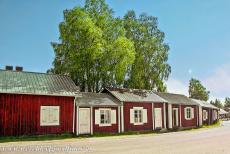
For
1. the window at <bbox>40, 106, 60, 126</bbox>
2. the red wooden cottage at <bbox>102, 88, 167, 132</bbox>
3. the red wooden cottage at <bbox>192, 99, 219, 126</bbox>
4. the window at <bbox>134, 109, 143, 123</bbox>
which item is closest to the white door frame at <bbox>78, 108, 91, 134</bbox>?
the window at <bbox>40, 106, 60, 126</bbox>

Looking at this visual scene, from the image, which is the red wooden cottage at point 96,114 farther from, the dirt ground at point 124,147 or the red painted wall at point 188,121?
the red painted wall at point 188,121

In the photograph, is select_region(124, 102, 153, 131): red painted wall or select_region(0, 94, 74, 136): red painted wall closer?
select_region(0, 94, 74, 136): red painted wall

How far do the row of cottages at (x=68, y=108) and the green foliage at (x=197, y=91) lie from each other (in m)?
62.5

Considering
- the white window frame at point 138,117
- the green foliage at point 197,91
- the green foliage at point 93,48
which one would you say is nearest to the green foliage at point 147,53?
the green foliage at point 93,48

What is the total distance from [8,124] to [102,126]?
352 inches

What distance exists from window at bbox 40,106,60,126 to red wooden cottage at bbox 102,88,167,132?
7524 millimetres

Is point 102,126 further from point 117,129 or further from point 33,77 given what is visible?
point 33,77

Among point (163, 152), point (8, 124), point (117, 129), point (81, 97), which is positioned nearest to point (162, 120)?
point (117, 129)

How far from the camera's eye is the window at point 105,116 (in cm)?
2820

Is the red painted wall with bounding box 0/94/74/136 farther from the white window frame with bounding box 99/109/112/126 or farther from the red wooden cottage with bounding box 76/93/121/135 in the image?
the white window frame with bounding box 99/109/112/126

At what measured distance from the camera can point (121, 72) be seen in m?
37.5

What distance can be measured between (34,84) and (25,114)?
3000 mm

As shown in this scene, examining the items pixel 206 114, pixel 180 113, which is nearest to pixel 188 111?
pixel 180 113

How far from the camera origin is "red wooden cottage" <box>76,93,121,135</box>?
2669 cm
